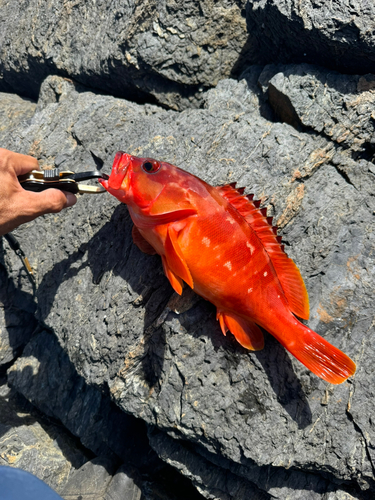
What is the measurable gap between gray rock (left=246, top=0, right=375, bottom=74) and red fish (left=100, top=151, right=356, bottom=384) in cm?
153

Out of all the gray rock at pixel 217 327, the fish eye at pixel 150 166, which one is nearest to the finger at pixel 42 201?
the gray rock at pixel 217 327

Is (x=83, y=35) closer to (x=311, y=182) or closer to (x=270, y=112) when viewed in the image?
(x=270, y=112)

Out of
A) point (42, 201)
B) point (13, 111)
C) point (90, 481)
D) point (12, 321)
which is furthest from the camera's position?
point (13, 111)

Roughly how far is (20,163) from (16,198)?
296mm

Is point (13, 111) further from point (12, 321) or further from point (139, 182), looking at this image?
point (139, 182)

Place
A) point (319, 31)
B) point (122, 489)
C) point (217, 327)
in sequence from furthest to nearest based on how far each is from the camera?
point (122, 489) < point (319, 31) < point (217, 327)

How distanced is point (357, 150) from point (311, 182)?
52 cm

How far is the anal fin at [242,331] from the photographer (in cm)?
275

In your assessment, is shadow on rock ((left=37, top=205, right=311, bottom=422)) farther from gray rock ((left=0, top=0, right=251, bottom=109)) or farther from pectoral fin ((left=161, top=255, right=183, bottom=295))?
gray rock ((left=0, top=0, right=251, bottom=109))

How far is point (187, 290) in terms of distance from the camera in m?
2.89

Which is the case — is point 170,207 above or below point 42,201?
above

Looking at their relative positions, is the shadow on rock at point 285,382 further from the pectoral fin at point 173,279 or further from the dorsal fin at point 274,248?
the pectoral fin at point 173,279

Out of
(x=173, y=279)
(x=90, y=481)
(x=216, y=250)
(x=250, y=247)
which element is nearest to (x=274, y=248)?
(x=250, y=247)

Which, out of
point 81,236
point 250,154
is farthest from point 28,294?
point 250,154
